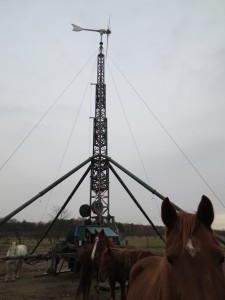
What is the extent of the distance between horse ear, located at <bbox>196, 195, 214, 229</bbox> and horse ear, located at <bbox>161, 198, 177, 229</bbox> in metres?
0.19

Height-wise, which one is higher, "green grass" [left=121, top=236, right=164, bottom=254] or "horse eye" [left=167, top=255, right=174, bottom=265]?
"green grass" [left=121, top=236, right=164, bottom=254]

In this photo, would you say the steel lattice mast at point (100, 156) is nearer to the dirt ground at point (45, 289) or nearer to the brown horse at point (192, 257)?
the dirt ground at point (45, 289)

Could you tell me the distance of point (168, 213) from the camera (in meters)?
2.45

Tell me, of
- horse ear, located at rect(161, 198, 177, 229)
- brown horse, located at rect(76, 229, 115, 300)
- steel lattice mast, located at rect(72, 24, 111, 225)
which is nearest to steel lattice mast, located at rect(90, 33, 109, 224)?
steel lattice mast, located at rect(72, 24, 111, 225)

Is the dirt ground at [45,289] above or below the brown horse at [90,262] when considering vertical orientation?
below

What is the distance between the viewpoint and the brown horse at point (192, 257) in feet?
6.55

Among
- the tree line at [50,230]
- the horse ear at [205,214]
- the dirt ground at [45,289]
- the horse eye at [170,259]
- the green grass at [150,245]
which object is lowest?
the dirt ground at [45,289]

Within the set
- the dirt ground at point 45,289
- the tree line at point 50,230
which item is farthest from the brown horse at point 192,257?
the tree line at point 50,230

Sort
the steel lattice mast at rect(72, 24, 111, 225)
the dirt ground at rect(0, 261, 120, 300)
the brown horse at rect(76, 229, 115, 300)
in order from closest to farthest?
the brown horse at rect(76, 229, 115, 300) → the dirt ground at rect(0, 261, 120, 300) → the steel lattice mast at rect(72, 24, 111, 225)

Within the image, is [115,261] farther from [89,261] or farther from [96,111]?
[96,111]

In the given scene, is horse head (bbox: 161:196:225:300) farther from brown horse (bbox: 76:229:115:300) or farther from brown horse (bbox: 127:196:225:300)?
brown horse (bbox: 76:229:115:300)

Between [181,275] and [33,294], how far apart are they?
34.2 feet

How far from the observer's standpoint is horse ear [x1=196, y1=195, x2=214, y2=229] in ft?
7.75

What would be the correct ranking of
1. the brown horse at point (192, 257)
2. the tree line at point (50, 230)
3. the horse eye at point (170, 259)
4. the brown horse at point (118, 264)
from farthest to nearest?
the tree line at point (50, 230)
the brown horse at point (118, 264)
the horse eye at point (170, 259)
the brown horse at point (192, 257)
